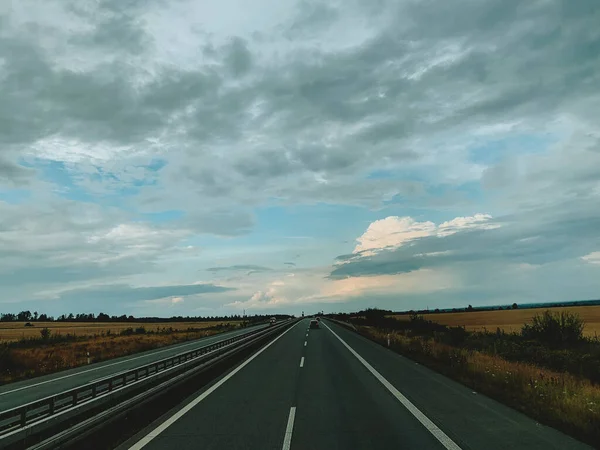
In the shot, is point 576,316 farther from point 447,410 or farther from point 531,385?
point 447,410

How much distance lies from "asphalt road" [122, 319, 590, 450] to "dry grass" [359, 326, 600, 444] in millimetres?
480

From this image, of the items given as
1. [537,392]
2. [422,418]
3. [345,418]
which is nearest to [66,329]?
[345,418]

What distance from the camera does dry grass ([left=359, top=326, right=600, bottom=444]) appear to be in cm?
955

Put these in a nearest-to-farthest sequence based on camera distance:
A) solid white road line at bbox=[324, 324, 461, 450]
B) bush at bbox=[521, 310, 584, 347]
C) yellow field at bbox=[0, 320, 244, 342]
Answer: solid white road line at bbox=[324, 324, 461, 450], bush at bbox=[521, 310, 584, 347], yellow field at bbox=[0, 320, 244, 342]

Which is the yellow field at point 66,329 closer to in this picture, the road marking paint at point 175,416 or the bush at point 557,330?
the road marking paint at point 175,416

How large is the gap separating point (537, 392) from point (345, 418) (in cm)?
562

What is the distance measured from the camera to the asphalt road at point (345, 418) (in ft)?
27.1

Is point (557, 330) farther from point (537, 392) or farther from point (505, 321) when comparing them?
point (505, 321)

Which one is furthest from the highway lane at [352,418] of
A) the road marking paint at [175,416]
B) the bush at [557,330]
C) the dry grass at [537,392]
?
the bush at [557,330]

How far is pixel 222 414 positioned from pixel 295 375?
7.81 meters

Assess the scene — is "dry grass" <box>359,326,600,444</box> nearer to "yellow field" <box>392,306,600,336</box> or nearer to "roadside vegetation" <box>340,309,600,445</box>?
"roadside vegetation" <box>340,309,600,445</box>

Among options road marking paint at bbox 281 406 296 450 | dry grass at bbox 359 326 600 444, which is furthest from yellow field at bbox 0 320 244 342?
road marking paint at bbox 281 406 296 450

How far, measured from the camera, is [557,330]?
117ft

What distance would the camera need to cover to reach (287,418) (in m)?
10.4
